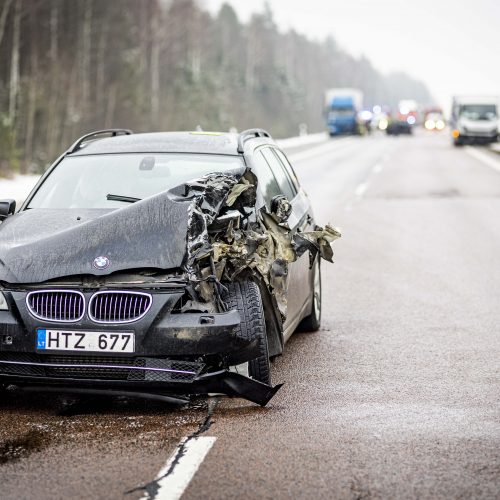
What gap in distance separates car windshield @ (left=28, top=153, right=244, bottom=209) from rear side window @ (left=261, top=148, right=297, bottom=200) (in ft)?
2.09

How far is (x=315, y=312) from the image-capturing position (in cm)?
820

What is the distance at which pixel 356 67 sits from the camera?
190 m

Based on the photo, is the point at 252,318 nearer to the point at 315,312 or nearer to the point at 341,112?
the point at 315,312

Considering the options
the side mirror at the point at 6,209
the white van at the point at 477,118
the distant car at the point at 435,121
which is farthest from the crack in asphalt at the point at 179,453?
the distant car at the point at 435,121

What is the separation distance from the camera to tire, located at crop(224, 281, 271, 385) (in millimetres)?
5527

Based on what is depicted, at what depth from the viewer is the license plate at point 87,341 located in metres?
5.32

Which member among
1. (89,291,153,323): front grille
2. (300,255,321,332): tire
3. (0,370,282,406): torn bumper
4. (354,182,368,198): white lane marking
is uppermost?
(89,291,153,323): front grille

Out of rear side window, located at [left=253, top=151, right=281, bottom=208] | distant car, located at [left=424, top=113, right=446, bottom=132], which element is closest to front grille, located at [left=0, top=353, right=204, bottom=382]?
rear side window, located at [left=253, top=151, right=281, bottom=208]

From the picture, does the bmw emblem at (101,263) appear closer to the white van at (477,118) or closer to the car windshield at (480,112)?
the white van at (477,118)

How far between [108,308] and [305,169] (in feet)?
95.5

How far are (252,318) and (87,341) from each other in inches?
33.9

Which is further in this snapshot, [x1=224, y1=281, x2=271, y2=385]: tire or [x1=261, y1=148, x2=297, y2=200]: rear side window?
[x1=261, y1=148, x2=297, y2=200]: rear side window

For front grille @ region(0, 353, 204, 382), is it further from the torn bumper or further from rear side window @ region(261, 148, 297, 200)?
rear side window @ region(261, 148, 297, 200)

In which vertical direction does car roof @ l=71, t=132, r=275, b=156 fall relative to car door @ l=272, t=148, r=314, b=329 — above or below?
above
